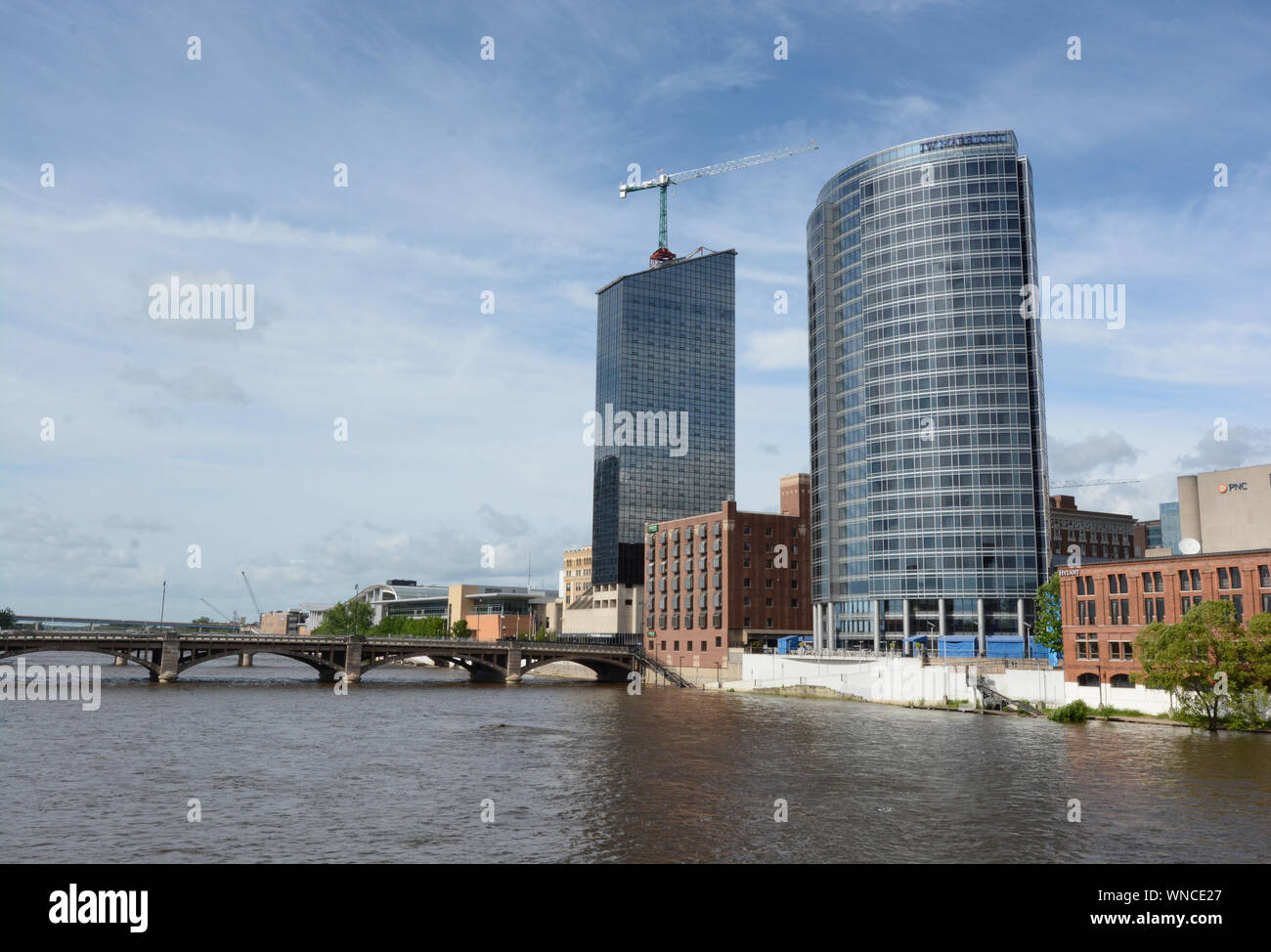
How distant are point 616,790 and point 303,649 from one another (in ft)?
407

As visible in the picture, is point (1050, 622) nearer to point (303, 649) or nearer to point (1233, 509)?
point (1233, 509)

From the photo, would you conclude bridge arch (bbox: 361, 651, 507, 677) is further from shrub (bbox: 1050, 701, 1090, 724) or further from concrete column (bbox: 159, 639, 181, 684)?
shrub (bbox: 1050, 701, 1090, 724)

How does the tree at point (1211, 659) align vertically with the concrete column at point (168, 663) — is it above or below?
above

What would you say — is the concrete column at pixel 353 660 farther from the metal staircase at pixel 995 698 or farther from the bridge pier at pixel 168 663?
the metal staircase at pixel 995 698

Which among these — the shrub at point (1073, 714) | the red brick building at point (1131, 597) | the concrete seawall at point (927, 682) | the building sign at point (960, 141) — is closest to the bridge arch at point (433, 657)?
the concrete seawall at point (927, 682)

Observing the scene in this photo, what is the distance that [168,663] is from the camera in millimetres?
161000

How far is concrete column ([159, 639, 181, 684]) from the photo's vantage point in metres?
160

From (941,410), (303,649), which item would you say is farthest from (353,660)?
(941,410)

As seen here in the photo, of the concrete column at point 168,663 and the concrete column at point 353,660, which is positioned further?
the concrete column at point 353,660

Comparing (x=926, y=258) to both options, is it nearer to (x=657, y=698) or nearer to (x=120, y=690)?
(x=657, y=698)

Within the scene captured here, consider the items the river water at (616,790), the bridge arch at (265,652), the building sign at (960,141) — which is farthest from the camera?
the building sign at (960,141)

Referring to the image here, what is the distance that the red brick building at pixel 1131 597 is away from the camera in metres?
99.6

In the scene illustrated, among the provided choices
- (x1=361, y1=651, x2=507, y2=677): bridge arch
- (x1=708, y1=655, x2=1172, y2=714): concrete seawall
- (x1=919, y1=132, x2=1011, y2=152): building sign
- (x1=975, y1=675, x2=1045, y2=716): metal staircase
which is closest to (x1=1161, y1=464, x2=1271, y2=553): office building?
(x1=708, y1=655, x2=1172, y2=714): concrete seawall
